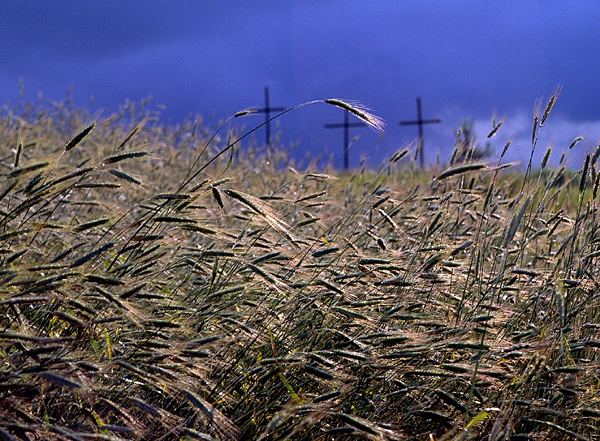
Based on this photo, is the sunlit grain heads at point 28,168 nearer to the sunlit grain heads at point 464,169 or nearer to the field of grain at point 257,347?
the field of grain at point 257,347

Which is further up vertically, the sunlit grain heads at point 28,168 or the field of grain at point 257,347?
the sunlit grain heads at point 28,168

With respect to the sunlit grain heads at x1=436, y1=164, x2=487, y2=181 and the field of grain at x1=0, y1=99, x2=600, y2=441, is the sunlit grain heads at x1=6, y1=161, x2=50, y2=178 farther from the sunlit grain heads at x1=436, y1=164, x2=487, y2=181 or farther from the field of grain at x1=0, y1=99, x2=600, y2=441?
the sunlit grain heads at x1=436, y1=164, x2=487, y2=181

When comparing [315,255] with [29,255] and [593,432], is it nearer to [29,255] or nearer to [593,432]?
[593,432]

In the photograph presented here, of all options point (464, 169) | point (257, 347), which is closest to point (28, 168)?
point (257, 347)

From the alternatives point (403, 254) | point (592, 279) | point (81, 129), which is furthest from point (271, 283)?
point (592, 279)

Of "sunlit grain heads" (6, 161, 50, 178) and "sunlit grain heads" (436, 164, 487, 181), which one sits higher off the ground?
"sunlit grain heads" (6, 161, 50, 178)

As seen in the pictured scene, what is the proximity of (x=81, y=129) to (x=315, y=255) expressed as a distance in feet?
3.69

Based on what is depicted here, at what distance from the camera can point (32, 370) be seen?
7.03 feet

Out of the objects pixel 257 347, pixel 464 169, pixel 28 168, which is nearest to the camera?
pixel 28 168

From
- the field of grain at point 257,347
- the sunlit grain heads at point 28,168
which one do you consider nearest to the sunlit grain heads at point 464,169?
the field of grain at point 257,347

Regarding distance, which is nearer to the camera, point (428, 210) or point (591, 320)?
point (591, 320)

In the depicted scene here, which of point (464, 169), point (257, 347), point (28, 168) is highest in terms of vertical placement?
point (28, 168)

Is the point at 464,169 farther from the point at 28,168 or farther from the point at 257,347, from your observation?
the point at 28,168

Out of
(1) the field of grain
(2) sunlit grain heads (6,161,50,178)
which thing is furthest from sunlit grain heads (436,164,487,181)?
(2) sunlit grain heads (6,161,50,178)
